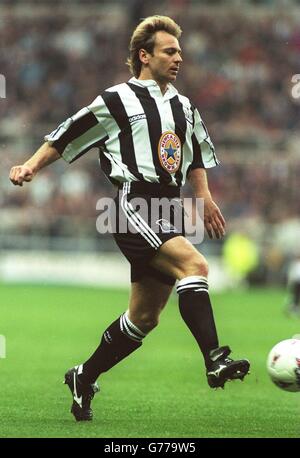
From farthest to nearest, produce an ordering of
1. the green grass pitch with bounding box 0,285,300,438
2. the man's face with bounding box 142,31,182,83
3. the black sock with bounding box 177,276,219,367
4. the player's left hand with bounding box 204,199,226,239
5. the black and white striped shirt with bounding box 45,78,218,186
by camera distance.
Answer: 1. the player's left hand with bounding box 204,199,226,239
2. the man's face with bounding box 142,31,182,83
3. the black and white striped shirt with bounding box 45,78,218,186
4. the green grass pitch with bounding box 0,285,300,438
5. the black sock with bounding box 177,276,219,367

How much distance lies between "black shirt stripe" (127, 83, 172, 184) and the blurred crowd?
17740 millimetres

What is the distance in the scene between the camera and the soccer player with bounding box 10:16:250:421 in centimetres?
594

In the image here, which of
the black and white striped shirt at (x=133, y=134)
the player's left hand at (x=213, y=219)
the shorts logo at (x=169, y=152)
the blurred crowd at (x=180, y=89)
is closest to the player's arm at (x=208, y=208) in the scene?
the player's left hand at (x=213, y=219)

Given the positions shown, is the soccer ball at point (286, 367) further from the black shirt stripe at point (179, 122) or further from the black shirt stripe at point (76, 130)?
the black shirt stripe at point (76, 130)

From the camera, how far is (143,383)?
855cm

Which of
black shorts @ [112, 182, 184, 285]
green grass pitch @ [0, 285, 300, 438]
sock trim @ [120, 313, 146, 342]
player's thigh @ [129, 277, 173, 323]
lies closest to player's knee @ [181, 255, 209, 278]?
black shorts @ [112, 182, 184, 285]

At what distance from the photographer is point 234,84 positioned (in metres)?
26.6

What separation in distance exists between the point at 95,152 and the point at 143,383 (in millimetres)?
16952

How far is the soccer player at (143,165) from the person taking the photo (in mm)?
5941

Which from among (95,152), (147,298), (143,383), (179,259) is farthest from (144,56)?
(95,152)

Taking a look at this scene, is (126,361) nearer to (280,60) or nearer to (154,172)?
(154,172)

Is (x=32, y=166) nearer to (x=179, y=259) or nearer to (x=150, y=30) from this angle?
(x=179, y=259)

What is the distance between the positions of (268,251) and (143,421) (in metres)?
18.4

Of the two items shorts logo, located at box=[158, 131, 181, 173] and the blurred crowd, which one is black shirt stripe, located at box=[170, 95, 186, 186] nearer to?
shorts logo, located at box=[158, 131, 181, 173]
